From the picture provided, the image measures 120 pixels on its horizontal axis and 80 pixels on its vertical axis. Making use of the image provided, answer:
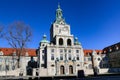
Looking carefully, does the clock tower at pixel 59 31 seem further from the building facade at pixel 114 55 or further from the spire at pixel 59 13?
the building facade at pixel 114 55

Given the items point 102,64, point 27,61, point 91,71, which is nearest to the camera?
point 91,71

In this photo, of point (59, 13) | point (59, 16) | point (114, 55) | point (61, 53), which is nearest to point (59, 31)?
point (59, 16)

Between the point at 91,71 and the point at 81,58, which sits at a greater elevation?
the point at 81,58

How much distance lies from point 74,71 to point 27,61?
18588 mm

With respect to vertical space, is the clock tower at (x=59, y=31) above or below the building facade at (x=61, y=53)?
above

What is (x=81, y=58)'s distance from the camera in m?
63.5

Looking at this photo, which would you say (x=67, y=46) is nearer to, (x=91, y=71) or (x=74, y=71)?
(x=74, y=71)

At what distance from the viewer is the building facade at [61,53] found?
60.2m

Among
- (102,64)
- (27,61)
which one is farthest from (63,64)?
(102,64)

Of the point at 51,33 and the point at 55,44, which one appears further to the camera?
the point at 51,33

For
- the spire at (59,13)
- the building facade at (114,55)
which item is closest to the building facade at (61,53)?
the spire at (59,13)

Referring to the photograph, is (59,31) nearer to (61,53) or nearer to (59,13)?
(61,53)

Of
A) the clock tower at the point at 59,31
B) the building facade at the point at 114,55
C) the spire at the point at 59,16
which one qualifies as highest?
the spire at the point at 59,16

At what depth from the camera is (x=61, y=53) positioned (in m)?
62.4
